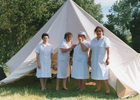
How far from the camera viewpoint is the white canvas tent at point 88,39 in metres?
3.82

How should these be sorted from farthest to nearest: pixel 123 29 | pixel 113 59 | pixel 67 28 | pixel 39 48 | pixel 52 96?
pixel 123 29 → pixel 67 28 → pixel 113 59 → pixel 39 48 → pixel 52 96

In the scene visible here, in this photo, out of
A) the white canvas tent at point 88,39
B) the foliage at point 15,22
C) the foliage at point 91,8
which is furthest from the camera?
the foliage at point 91,8

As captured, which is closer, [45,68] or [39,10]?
[45,68]

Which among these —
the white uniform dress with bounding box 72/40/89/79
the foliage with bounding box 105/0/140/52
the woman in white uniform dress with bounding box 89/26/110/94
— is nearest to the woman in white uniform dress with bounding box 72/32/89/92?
the white uniform dress with bounding box 72/40/89/79

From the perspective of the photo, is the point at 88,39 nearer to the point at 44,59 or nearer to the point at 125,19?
the point at 44,59

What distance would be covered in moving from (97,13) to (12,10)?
14578mm

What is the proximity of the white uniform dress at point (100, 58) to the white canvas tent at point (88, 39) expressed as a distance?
0.24 meters

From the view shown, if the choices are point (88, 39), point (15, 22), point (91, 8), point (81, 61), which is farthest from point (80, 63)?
point (91, 8)

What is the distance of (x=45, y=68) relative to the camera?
4.02m

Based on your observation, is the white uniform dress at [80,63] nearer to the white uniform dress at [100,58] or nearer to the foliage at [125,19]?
the white uniform dress at [100,58]

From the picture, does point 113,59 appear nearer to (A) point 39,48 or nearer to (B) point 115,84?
(B) point 115,84

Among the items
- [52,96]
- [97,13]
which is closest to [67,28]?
[52,96]

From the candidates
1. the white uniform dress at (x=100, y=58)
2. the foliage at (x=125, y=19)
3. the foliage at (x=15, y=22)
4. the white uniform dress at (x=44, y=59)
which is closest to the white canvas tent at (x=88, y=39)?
the white uniform dress at (x=100, y=58)

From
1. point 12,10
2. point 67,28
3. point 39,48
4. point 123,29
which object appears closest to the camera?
point 39,48
